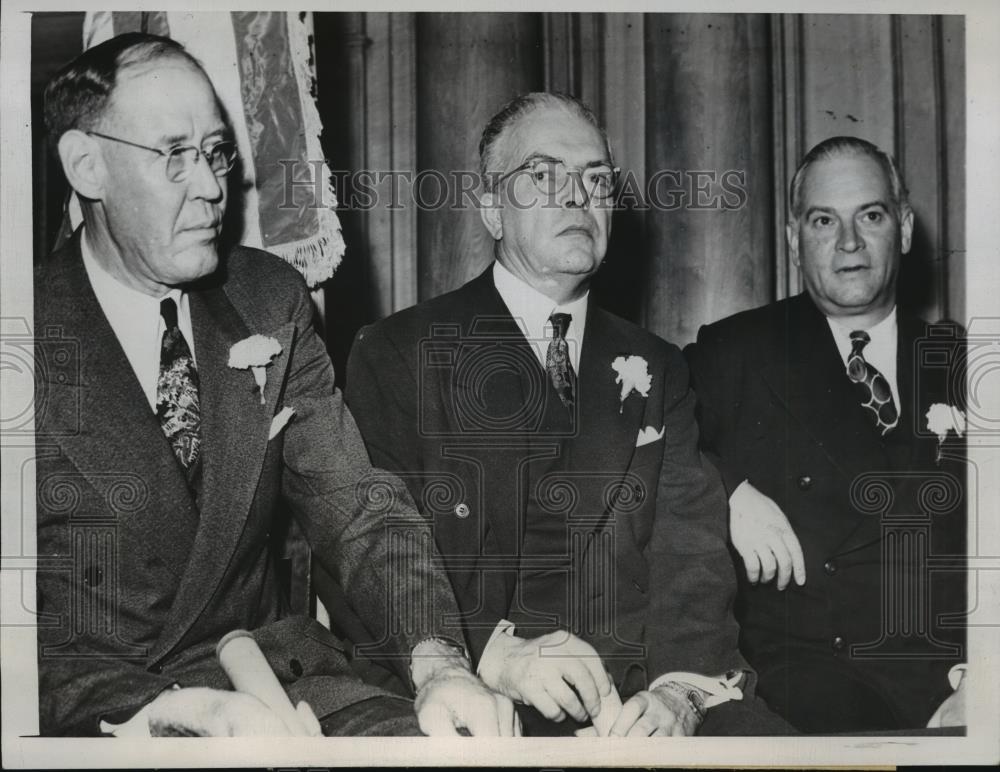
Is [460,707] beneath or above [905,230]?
beneath

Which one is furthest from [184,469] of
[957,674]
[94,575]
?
[957,674]

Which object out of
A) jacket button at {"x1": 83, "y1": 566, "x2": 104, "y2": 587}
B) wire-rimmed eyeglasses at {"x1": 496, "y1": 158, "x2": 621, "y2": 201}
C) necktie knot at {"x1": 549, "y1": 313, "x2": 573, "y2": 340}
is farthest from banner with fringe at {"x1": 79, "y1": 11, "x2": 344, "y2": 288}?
jacket button at {"x1": 83, "y1": 566, "x2": 104, "y2": 587}

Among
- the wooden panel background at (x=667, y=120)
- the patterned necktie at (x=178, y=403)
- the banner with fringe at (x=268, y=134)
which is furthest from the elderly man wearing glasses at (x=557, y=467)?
the patterned necktie at (x=178, y=403)

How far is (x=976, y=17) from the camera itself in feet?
12.5

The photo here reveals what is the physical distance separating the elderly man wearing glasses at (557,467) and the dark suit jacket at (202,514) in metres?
0.18

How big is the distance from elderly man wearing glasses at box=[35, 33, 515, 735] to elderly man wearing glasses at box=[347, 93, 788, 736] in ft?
0.50

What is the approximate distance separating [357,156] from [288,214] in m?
0.28

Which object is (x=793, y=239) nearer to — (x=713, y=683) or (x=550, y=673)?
(x=713, y=683)

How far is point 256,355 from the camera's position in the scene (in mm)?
3574

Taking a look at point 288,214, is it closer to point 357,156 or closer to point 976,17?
point 357,156

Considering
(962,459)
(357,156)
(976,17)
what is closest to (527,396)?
(357,156)

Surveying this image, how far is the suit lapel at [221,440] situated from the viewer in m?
3.51

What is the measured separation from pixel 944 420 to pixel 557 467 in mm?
1233

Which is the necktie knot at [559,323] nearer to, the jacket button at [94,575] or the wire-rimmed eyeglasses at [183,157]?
the wire-rimmed eyeglasses at [183,157]
